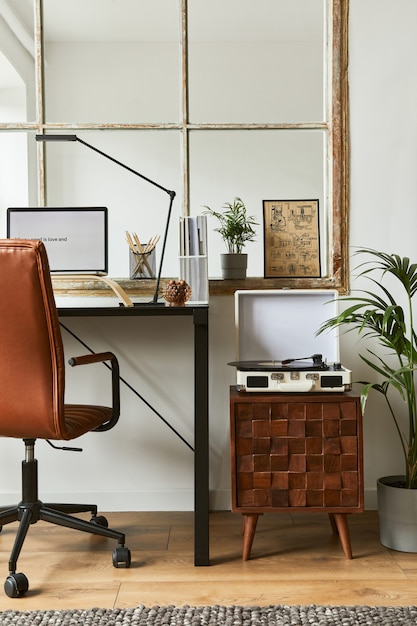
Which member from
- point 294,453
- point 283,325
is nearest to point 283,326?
point 283,325

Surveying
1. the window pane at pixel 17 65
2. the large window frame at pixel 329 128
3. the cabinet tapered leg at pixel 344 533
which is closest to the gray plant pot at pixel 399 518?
the cabinet tapered leg at pixel 344 533

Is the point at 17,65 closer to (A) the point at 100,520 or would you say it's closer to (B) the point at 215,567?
(A) the point at 100,520

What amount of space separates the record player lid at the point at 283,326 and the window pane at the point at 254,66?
2.48 ft

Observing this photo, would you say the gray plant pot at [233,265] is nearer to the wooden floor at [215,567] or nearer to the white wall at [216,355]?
the white wall at [216,355]

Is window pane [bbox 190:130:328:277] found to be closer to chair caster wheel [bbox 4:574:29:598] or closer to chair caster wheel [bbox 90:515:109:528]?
chair caster wheel [bbox 90:515:109:528]

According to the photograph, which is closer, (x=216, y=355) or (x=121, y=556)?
(x=121, y=556)

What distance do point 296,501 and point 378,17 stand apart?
1.88 m

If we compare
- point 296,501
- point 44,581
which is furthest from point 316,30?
point 44,581

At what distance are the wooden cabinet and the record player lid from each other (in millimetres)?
377

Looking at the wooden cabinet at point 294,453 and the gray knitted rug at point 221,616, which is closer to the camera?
the gray knitted rug at point 221,616

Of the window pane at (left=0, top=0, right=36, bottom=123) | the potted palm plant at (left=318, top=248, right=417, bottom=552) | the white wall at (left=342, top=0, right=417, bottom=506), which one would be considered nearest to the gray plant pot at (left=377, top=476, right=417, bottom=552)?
the potted palm plant at (left=318, top=248, right=417, bottom=552)

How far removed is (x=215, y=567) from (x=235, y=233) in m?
1.25

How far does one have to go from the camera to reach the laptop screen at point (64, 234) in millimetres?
2711

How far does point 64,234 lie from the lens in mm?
2719
